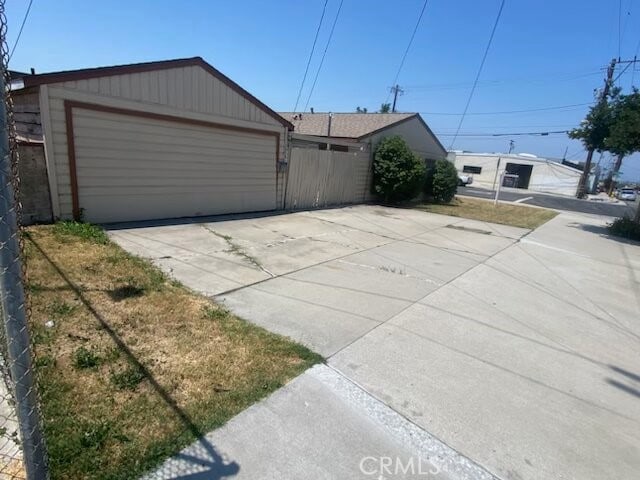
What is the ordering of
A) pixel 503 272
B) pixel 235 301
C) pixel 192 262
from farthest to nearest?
pixel 503 272
pixel 192 262
pixel 235 301

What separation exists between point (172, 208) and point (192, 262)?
329 cm

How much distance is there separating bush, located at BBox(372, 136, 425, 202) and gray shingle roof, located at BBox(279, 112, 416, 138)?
3.09 feet

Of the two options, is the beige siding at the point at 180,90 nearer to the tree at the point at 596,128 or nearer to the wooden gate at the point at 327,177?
the wooden gate at the point at 327,177

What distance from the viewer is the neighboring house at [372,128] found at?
14875mm

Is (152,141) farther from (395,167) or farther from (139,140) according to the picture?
(395,167)

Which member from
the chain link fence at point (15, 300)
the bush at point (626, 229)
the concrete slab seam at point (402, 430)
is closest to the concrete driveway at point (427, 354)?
the concrete slab seam at point (402, 430)

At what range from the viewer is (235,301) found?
4.25m

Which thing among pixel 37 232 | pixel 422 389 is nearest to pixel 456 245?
pixel 422 389

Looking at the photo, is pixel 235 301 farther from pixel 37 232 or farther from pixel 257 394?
pixel 37 232

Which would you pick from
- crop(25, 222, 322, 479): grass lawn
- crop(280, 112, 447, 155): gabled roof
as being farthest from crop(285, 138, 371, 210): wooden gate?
crop(25, 222, 322, 479): grass lawn

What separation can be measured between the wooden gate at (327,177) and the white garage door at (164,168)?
114 centimetres

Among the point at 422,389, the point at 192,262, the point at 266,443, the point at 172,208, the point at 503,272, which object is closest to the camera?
the point at 266,443

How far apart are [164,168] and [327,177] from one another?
19.7 ft

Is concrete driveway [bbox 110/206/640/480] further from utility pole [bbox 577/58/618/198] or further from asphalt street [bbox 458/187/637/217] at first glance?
utility pole [bbox 577/58/618/198]
